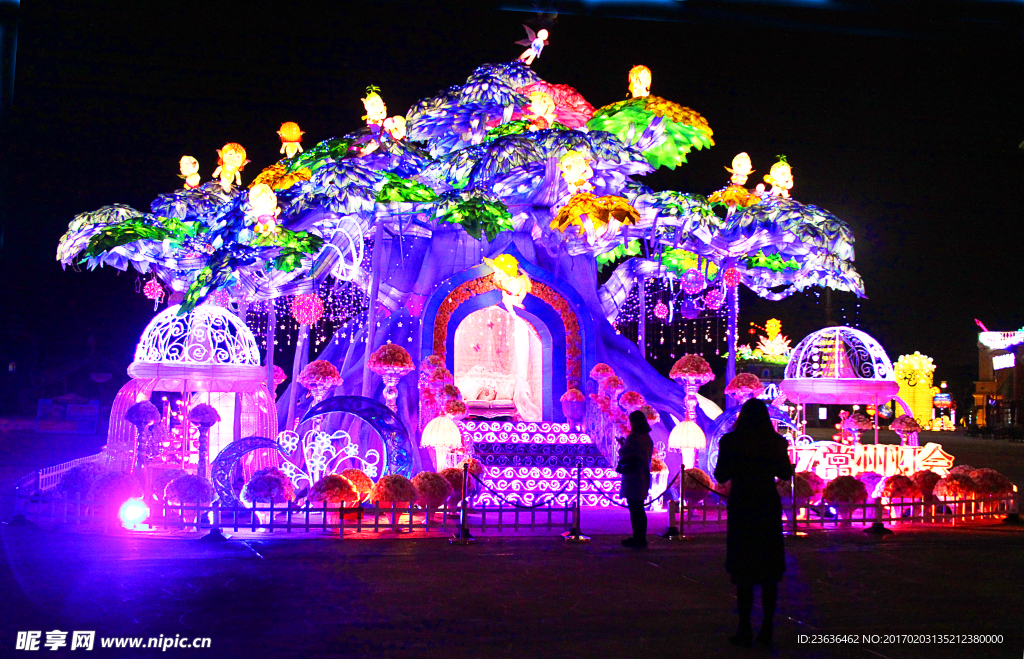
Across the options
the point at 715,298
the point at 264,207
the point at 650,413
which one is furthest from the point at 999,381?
the point at 264,207

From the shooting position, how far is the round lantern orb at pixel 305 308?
14.5 m

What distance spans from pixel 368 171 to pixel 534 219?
12.3 feet

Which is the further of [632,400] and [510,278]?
[510,278]

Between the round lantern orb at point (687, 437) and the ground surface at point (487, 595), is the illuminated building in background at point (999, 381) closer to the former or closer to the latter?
the round lantern orb at point (687, 437)

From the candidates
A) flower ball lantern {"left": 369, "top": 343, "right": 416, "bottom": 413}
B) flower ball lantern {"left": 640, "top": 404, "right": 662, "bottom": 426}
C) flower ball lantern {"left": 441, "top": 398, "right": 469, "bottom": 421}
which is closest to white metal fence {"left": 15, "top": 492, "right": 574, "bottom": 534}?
flower ball lantern {"left": 441, "top": 398, "right": 469, "bottom": 421}

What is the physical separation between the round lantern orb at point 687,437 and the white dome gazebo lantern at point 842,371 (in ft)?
5.51

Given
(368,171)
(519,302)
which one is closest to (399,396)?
(519,302)

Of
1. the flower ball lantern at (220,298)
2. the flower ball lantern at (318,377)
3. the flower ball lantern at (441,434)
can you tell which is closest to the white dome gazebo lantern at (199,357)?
the flower ball lantern at (318,377)

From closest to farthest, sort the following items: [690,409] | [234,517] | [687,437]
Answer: [234,517]
[687,437]
[690,409]

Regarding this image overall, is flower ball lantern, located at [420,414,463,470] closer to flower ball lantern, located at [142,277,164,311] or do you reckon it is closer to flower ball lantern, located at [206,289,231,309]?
flower ball lantern, located at [206,289,231,309]

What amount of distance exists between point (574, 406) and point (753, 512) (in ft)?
32.7

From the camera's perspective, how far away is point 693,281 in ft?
54.1

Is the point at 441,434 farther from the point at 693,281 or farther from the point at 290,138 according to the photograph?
the point at 290,138

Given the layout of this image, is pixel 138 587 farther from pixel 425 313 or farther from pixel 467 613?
pixel 425 313
